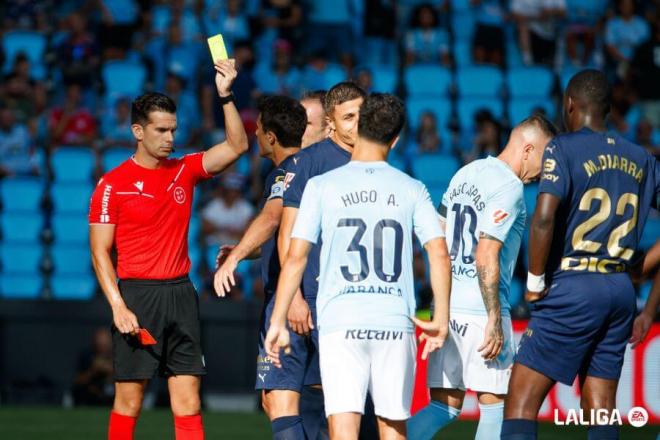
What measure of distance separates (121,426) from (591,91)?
11.7ft

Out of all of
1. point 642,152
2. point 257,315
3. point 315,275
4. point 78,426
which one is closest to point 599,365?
point 642,152

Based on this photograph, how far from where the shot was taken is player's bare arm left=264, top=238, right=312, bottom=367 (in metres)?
6.07

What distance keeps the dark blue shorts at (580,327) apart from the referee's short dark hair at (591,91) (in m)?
0.96

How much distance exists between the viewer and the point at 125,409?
25.5ft

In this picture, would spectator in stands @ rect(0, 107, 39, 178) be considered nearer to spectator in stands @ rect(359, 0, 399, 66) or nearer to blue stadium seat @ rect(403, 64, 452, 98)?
spectator in stands @ rect(359, 0, 399, 66)

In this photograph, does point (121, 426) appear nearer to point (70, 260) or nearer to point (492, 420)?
point (492, 420)

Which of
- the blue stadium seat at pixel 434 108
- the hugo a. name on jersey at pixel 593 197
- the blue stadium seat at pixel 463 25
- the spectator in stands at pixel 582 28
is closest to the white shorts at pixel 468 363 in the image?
the hugo a. name on jersey at pixel 593 197

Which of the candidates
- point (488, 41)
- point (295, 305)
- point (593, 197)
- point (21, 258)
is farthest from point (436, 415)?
point (488, 41)

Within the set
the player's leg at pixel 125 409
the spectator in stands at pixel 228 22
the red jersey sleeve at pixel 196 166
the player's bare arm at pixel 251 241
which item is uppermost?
the spectator in stands at pixel 228 22

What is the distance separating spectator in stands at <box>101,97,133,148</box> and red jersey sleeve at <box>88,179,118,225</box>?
7885mm

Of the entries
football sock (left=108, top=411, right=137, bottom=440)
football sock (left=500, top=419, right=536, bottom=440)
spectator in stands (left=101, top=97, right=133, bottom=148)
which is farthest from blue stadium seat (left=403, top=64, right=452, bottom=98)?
football sock (left=500, top=419, right=536, bottom=440)

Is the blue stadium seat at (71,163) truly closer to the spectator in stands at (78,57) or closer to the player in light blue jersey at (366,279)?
the spectator in stands at (78,57)

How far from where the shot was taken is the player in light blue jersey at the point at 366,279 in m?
6.16

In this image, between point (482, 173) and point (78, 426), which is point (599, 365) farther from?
point (78, 426)
